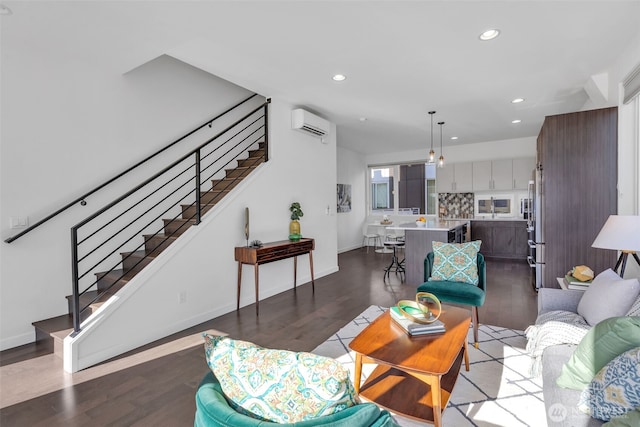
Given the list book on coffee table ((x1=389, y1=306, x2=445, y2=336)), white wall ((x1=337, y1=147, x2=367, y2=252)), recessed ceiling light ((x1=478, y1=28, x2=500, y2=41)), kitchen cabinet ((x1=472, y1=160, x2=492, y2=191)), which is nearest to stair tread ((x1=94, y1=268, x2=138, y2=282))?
book on coffee table ((x1=389, y1=306, x2=445, y2=336))

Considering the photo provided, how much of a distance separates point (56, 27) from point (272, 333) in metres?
3.37

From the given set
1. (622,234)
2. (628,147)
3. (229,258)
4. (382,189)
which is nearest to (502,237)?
(382,189)

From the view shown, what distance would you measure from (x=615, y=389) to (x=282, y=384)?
1.39 metres

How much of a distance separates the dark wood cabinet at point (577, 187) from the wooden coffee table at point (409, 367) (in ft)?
8.11

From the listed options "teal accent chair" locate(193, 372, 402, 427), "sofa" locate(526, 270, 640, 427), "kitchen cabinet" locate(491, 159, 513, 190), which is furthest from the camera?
"kitchen cabinet" locate(491, 159, 513, 190)

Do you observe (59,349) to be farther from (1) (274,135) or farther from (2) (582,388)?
(2) (582,388)

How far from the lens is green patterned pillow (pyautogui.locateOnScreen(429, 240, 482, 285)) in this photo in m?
3.18

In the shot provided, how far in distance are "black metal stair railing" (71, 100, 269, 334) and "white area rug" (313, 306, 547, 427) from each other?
2215mm

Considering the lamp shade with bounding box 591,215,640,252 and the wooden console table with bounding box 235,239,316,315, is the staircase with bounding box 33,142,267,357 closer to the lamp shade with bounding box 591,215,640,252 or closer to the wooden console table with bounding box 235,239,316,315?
the wooden console table with bounding box 235,239,316,315

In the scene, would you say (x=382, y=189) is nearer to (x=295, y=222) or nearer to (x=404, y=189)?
(x=404, y=189)

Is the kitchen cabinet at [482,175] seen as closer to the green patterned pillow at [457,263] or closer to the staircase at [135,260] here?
the green patterned pillow at [457,263]

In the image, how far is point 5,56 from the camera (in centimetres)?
302

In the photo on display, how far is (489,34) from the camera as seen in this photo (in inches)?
114

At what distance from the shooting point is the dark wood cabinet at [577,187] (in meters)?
3.57
